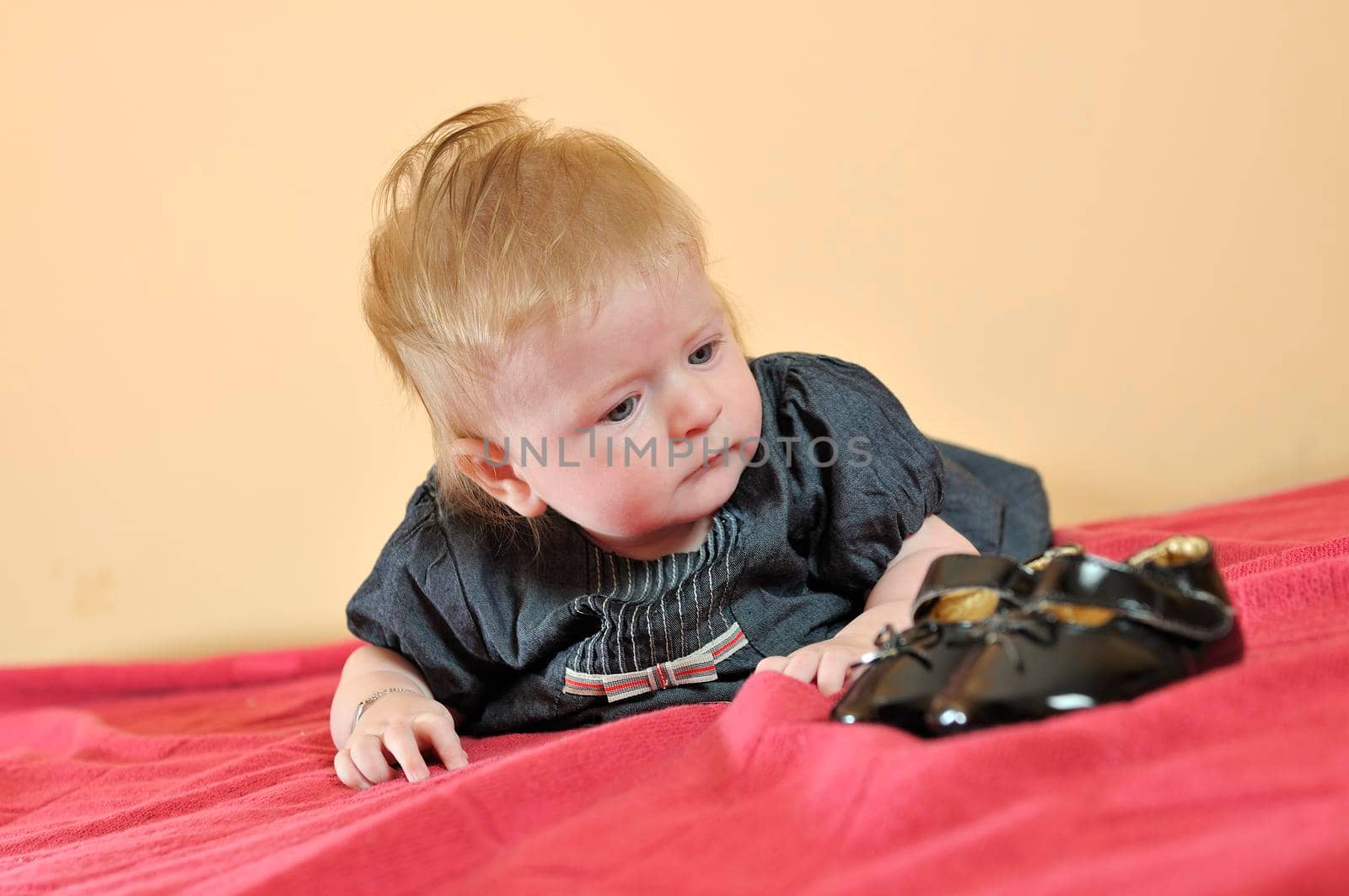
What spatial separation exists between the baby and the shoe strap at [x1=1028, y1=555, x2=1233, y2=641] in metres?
0.23

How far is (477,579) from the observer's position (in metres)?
1.05

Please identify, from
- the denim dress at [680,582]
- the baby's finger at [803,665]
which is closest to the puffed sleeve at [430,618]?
the denim dress at [680,582]

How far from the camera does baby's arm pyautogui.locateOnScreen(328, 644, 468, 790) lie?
88cm

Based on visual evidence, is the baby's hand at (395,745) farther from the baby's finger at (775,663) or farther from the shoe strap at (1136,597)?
the shoe strap at (1136,597)

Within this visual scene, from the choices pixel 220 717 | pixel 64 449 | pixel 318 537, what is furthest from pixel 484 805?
pixel 64 449

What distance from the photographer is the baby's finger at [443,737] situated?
89 centimetres

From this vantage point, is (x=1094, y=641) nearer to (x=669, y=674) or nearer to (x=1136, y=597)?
(x=1136, y=597)

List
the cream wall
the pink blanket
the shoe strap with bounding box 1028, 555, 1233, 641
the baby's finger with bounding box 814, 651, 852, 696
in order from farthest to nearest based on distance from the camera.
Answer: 1. the cream wall
2. the baby's finger with bounding box 814, 651, 852, 696
3. the shoe strap with bounding box 1028, 555, 1233, 641
4. the pink blanket

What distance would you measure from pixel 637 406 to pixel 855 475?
0.20m

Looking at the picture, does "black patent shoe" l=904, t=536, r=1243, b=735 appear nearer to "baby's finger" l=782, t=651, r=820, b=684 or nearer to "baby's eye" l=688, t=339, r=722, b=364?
"baby's finger" l=782, t=651, r=820, b=684

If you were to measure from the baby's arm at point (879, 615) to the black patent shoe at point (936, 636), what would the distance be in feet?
0.08

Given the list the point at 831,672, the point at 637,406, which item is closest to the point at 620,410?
the point at 637,406

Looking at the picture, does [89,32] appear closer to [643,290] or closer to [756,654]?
[643,290]

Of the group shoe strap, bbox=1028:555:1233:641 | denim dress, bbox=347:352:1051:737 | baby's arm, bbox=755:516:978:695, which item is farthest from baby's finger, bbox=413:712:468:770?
shoe strap, bbox=1028:555:1233:641
